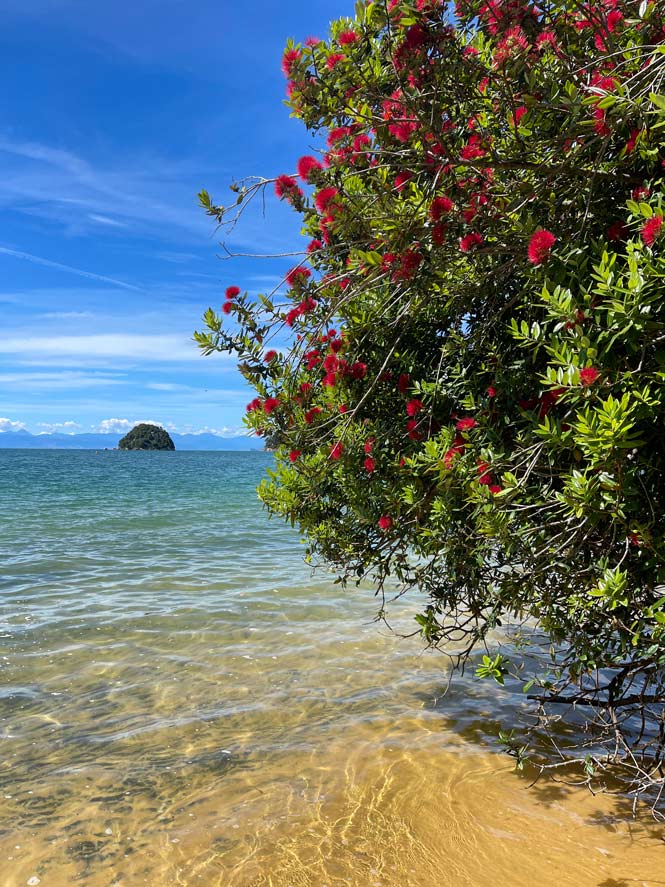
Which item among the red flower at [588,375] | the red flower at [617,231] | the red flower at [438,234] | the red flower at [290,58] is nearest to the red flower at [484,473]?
the red flower at [588,375]

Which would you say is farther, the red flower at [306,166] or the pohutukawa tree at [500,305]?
the red flower at [306,166]

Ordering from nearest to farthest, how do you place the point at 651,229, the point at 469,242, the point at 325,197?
1. the point at 651,229
2. the point at 469,242
3. the point at 325,197

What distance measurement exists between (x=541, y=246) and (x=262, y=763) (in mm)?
4800

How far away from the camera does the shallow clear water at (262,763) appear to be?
3994 millimetres

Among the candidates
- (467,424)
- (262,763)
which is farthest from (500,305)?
(262,763)

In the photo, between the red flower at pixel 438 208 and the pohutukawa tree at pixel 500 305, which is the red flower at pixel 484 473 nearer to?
the pohutukawa tree at pixel 500 305

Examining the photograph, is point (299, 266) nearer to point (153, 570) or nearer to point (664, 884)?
point (664, 884)

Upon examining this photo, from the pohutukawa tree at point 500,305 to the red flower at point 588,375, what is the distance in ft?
0.09

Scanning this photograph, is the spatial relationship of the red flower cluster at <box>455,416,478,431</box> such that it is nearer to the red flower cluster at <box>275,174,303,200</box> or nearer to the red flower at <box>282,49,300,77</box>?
the red flower cluster at <box>275,174,303,200</box>

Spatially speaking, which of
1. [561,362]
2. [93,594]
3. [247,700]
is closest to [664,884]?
[561,362]

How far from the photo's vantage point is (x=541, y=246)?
314 cm

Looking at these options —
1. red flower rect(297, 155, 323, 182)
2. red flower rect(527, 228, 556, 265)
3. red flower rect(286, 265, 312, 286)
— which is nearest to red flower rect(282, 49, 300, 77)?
red flower rect(297, 155, 323, 182)

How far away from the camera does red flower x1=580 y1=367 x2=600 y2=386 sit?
2824 millimetres

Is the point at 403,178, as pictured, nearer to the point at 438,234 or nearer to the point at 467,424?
the point at 438,234
